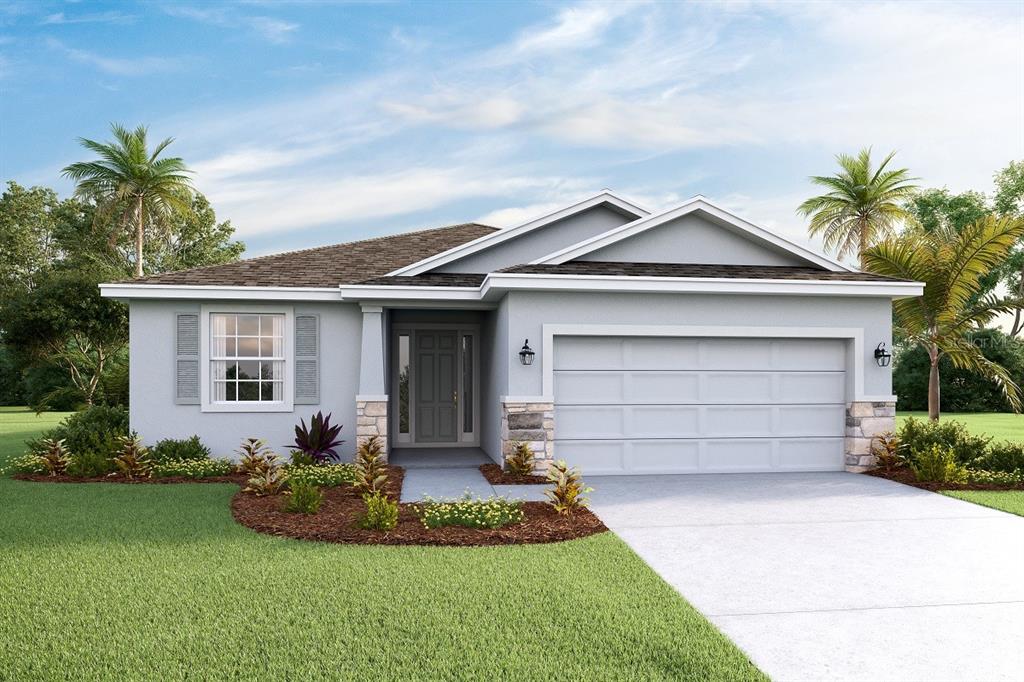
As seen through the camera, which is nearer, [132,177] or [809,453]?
[809,453]

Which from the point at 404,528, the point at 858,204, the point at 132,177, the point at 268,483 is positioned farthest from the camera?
the point at 132,177

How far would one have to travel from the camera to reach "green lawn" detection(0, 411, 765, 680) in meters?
4.13

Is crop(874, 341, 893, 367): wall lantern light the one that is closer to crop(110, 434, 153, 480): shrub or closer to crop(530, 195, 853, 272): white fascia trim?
crop(530, 195, 853, 272): white fascia trim

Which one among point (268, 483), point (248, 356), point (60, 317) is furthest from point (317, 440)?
point (60, 317)

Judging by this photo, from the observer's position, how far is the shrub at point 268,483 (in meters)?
9.15

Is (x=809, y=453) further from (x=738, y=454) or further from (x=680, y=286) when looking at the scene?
(x=680, y=286)

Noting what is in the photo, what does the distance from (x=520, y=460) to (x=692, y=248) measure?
180 inches

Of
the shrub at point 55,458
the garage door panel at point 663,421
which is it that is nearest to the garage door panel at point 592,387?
the garage door panel at point 663,421

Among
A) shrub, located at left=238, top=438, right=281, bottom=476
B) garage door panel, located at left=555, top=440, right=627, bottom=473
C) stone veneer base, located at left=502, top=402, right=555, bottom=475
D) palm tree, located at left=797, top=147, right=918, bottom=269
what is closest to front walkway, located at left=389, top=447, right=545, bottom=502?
stone veneer base, located at left=502, top=402, right=555, bottom=475

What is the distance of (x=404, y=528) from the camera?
24.3 feet

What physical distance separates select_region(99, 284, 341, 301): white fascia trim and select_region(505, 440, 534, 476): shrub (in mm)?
4034

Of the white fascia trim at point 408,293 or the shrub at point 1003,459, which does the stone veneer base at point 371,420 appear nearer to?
the white fascia trim at point 408,293

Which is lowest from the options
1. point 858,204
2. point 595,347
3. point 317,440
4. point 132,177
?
point 317,440

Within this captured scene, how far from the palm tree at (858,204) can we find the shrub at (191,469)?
21.7 metres
